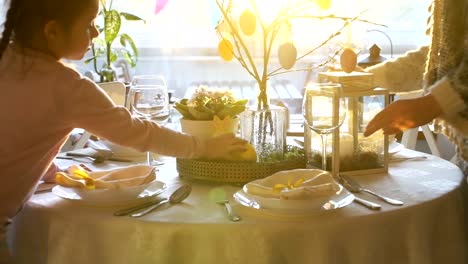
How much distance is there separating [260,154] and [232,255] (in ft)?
1.36

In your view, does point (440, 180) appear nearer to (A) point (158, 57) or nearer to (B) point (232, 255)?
(B) point (232, 255)

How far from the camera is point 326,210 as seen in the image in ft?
4.04

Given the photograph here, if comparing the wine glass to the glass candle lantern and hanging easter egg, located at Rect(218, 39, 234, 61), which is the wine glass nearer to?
the glass candle lantern

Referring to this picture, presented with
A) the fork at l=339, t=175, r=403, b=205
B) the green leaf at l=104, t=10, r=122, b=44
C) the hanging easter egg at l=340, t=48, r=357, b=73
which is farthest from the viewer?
the green leaf at l=104, t=10, r=122, b=44

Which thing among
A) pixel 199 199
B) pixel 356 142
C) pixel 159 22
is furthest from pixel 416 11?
pixel 199 199

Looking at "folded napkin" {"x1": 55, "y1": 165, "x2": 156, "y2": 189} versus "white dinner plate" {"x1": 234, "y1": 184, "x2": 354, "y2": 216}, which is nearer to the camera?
"white dinner plate" {"x1": 234, "y1": 184, "x2": 354, "y2": 216}

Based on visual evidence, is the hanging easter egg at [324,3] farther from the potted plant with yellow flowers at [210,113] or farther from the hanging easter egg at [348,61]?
the potted plant with yellow flowers at [210,113]

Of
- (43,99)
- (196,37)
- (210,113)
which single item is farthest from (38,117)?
(196,37)

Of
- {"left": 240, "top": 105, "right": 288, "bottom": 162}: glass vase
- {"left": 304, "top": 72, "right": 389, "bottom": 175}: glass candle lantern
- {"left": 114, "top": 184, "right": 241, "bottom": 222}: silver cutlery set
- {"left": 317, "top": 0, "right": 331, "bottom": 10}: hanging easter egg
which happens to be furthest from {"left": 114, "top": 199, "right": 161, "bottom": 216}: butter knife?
{"left": 317, "top": 0, "right": 331, "bottom": 10}: hanging easter egg

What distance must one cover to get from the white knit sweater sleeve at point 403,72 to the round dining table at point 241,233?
0.61m

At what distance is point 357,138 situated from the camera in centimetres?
159

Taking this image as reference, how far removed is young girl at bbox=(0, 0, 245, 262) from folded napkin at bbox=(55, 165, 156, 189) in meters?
0.05

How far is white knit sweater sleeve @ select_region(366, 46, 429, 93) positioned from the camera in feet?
6.49

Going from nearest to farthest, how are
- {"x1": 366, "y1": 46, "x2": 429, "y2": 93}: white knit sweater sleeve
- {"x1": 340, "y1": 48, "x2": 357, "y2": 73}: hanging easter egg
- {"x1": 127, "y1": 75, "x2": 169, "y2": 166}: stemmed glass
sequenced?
{"x1": 127, "y1": 75, "x2": 169, "y2": 166}: stemmed glass
{"x1": 340, "y1": 48, "x2": 357, "y2": 73}: hanging easter egg
{"x1": 366, "y1": 46, "x2": 429, "y2": 93}: white knit sweater sleeve
